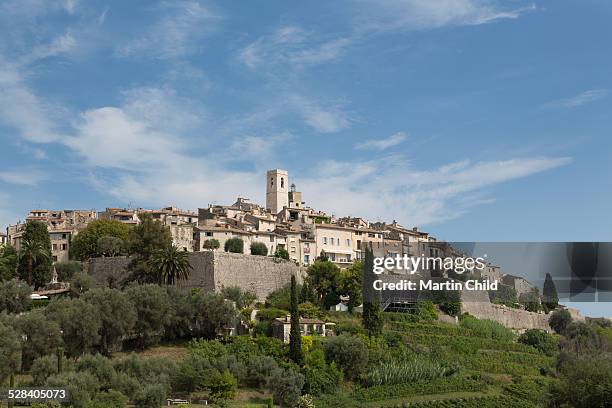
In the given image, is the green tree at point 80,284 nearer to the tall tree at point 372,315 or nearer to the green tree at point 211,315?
the green tree at point 211,315

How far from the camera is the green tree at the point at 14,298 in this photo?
49.5 metres

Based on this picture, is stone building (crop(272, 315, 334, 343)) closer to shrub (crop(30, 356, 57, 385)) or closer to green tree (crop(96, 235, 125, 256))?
shrub (crop(30, 356, 57, 385))

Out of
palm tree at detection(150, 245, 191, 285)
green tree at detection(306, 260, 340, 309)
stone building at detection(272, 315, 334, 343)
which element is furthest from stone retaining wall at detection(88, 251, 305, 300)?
stone building at detection(272, 315, 334, 343)

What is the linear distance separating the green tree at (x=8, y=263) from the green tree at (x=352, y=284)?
901 inches

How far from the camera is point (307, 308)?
54.5m

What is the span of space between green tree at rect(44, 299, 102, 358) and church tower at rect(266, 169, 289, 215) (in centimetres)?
4771

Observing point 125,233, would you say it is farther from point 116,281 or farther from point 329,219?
point 329,219

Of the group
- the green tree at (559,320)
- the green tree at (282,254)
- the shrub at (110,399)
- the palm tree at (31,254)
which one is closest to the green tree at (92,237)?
the palm tree at (31,254)

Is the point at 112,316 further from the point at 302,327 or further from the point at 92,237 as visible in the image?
the point at 92,237

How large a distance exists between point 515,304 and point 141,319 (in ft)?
127

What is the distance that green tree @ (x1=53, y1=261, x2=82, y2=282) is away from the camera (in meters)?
62.1

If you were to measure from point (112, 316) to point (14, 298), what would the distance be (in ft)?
28.8

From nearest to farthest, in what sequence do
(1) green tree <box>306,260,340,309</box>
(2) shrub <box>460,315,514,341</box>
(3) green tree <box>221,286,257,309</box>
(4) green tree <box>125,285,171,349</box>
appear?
(4) green tree <box>125,285,171,349</box>, (3) green tree <box>221,286,257,309</box>, (1) green tree <box>306,260,340,309</box>, (2) shrub <box>460,315,514,341</box>

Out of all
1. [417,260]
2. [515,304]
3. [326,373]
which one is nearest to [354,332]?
[326,373]
